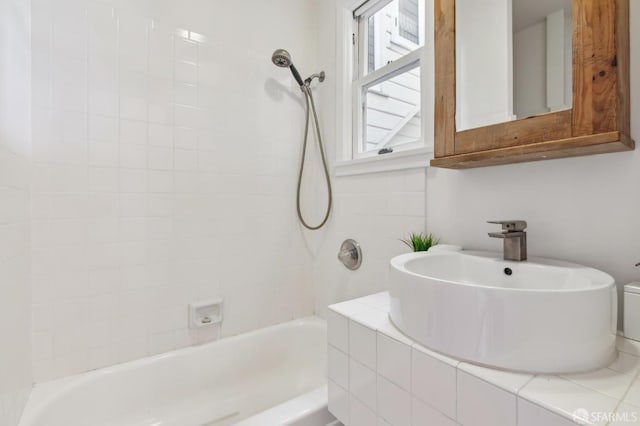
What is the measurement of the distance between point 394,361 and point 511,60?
3.20 ft

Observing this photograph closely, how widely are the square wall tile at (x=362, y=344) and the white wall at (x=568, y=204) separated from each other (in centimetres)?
55

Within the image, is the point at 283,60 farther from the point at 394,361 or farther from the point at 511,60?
the point at 394,361

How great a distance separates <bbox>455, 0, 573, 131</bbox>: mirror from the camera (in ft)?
2.73

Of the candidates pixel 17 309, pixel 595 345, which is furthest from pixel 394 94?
pixel 17 309

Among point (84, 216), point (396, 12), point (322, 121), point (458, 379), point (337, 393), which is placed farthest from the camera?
point (322, 121)

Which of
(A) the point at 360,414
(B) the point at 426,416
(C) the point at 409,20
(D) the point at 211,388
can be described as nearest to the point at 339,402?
(A) the point at 360,414

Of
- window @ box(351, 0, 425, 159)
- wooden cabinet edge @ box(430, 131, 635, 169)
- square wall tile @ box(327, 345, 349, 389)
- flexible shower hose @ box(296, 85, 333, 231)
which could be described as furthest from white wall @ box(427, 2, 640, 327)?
flexible shower hose @ box(296, 85, 333, 231)

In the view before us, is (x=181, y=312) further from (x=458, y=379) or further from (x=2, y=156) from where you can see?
(x=458, y=379)

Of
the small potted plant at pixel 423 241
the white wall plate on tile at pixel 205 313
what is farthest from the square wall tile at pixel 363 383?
the white wall plate on tile at pixel 205 313

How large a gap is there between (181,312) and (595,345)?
156cm

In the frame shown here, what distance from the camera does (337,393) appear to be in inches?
36.9

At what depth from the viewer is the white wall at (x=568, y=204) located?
0.78 m

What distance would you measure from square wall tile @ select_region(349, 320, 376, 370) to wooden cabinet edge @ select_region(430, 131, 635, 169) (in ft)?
2.05

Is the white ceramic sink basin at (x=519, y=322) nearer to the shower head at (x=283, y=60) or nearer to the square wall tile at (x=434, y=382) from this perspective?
the square wall tile at (x=434, y=382)
